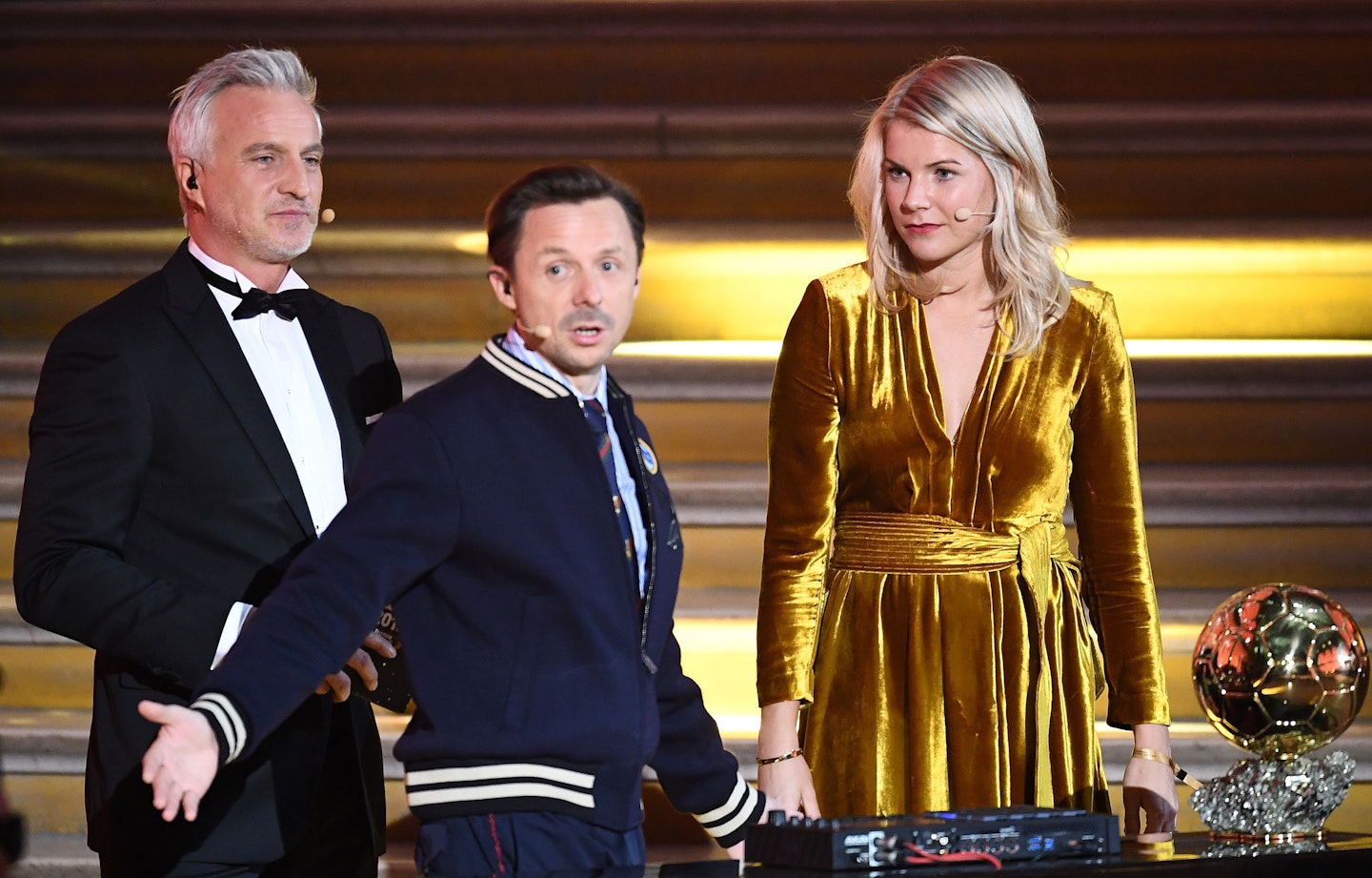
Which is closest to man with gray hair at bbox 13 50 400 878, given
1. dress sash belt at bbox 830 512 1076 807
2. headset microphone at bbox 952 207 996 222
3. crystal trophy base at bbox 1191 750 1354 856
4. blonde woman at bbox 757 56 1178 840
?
blonde woman at bbox 757 56 1178 840

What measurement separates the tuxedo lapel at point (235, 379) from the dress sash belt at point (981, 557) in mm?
712

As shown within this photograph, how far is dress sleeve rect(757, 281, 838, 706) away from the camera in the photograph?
7.16 feet

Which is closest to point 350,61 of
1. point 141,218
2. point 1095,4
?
point 141,218

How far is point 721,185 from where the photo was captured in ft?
14.0

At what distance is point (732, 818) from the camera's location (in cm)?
177

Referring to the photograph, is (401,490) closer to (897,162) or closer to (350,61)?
(897,162)

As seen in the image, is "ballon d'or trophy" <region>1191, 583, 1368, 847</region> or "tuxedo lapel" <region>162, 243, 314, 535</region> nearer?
"ballon d'or trophy" <region>1191, 583, 1368, 847</region>

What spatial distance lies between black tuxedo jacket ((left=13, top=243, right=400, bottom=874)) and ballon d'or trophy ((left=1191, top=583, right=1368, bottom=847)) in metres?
1.00

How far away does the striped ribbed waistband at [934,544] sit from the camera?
218 cm

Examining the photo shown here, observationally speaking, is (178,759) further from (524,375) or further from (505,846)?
(524,375)

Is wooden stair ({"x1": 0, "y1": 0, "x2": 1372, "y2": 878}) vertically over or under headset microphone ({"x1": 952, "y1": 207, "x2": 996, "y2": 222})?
over

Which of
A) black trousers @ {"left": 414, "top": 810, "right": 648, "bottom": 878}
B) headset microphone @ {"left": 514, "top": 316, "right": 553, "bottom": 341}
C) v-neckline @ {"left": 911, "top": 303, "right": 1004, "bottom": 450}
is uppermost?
v-neckline @ {"left": 911, "top": 303, "right": 1004, "bottom": 450}

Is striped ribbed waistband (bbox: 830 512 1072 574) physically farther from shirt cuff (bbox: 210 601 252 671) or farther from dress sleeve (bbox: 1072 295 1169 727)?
shirt cuff (bbox: 210 601 252 671)

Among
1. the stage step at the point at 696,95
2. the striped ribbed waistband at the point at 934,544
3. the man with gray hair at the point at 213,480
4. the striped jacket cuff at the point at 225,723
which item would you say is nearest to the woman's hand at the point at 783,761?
the striped ribbed waistband at the point at 934,544
